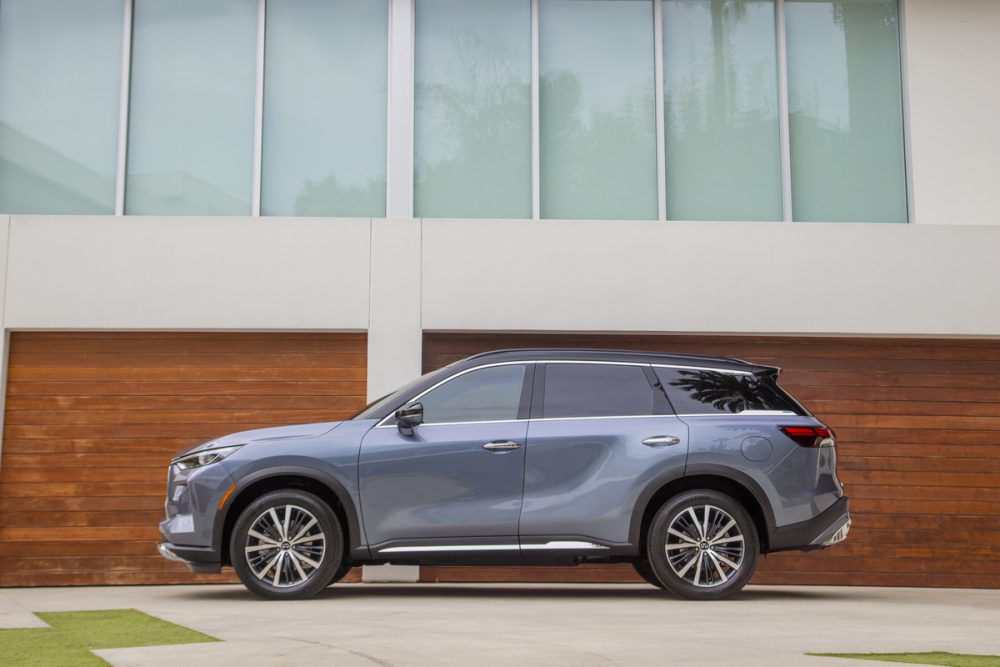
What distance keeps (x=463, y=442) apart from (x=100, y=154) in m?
6.25

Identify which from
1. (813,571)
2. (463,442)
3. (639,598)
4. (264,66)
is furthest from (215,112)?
(813,571)

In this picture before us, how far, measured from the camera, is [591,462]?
8.51 meters

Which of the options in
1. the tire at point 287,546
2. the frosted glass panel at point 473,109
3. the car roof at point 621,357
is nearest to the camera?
the tire at point 287,546

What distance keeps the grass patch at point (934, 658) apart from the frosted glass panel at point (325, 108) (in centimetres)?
808

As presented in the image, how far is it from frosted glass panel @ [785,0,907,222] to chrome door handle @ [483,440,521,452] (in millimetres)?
5578

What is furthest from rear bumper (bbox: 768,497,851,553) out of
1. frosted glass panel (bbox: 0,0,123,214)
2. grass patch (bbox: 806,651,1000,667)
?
frosted glass panel (bbox: 0,0,123,214)

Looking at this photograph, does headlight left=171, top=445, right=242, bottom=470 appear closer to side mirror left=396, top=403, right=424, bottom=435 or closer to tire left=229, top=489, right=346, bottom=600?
tire left=229, top=489, right=346, bottom=600

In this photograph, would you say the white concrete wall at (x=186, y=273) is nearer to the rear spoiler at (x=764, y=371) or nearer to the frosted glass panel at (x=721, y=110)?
the frosted glass panel at (x=721, y=110)

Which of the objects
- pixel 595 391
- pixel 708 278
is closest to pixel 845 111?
pixel 708 278

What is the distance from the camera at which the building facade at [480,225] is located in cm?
1190

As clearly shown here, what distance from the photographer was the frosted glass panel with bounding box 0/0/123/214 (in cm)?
1245

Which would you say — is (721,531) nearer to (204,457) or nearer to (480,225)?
(204,457)

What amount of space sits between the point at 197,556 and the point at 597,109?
6.74 m

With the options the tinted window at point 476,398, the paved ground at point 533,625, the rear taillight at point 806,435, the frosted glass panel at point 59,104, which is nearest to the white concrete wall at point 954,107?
the paved ground at point 533,625
